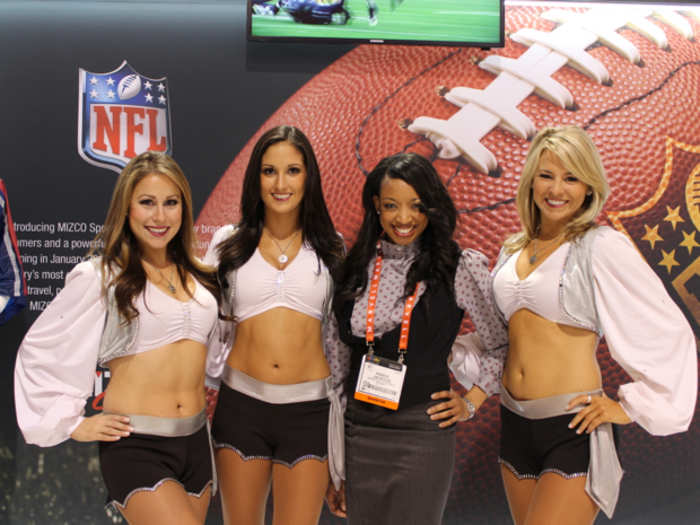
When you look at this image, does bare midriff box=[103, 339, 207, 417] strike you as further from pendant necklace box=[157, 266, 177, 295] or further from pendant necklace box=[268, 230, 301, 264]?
pendant necklace box=[268, 230, 301, 264]

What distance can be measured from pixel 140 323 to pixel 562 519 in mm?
1380

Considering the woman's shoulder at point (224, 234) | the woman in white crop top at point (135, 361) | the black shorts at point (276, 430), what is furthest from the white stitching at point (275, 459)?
the woman's shoulder at point (224, 234)

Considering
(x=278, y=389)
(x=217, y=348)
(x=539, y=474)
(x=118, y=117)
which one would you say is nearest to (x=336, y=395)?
(x=278, y=389)

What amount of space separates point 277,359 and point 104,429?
1.84 ft

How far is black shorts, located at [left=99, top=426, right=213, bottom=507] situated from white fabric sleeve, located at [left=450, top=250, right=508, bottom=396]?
95 centimetres

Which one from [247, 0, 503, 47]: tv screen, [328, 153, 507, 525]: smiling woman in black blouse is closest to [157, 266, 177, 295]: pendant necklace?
[328, 153, 507, 525]: smiling woman in black blouse

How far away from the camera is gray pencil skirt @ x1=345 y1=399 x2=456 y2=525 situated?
5.84ft

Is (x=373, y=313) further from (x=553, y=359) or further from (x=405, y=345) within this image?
(x=553, y=359)

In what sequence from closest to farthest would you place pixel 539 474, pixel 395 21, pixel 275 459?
pixel 539 474 < pixel 275 459 < pixel 395 21

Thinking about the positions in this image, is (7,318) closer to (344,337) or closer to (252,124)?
(252,124)

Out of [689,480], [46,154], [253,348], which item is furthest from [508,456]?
[46,154]

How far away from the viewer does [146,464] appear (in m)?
1.71

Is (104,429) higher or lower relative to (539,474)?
higher

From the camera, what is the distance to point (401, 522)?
5.85ft
